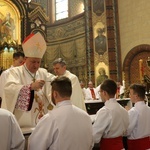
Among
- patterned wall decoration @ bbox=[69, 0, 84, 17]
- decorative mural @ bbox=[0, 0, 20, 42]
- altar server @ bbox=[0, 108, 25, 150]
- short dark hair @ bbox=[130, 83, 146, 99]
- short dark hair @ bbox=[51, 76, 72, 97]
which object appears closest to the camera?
altar server @ bbox=[0, 108, 25, 150]

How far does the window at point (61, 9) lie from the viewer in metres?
19.1

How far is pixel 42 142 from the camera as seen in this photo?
2.14 metres

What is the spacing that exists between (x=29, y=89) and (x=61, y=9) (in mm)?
17226

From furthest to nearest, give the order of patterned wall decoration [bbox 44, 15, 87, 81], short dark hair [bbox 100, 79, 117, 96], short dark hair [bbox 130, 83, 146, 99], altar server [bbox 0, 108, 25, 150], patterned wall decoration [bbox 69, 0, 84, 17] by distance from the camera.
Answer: patterned wall decoration [bbox 69, 0, 84, 17], patterned wall decoration [bbox 44, 15, 87, 81], short dark hair [bbox 130, 83, 146, 99], short dark hair [bbox 100, 79, 117, 96], altar server [bbox 0, 108, 25, 150]

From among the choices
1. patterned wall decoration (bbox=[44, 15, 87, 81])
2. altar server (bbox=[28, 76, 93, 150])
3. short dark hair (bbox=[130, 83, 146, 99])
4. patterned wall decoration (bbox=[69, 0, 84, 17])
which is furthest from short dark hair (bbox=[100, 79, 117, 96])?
patterned wall decoration (bbox=[69, 0, 84, 17])

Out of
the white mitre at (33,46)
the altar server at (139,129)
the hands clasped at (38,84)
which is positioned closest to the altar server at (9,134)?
the hands clasped at (38,84)

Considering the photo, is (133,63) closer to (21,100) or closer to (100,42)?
(100,42)

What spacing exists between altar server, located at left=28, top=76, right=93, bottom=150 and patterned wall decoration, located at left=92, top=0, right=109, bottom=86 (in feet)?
39.7

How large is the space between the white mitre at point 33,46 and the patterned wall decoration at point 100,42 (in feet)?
35.6

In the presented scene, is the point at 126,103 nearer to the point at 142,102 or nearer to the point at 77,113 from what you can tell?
the point at 142,102

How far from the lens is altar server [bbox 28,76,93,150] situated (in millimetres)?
2166

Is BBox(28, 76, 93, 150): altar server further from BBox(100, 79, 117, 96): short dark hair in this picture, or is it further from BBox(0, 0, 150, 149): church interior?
BBox(0, 0, 150, 149): church interior

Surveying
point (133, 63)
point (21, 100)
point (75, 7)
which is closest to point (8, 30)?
point (75, 7)

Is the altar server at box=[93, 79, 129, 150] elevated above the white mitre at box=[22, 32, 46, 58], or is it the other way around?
the white mitre at box=[22, 32, 46, 58]
